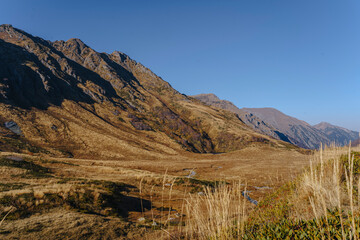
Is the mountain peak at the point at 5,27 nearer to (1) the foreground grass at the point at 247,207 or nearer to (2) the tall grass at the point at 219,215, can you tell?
(1) the foreground grass at the point at 247,207

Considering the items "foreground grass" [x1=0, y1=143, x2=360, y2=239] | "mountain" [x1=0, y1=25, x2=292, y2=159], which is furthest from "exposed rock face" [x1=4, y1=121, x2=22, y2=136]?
"foreground grass" [x1=0, y1=143, x2=360, y2=239]

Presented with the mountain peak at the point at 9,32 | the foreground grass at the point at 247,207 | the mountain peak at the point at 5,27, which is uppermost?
the mountain peak at the point at 5,27

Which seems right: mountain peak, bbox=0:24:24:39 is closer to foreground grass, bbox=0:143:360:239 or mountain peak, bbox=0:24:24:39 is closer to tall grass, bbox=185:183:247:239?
foreground grass, bbox=0:143:360:239

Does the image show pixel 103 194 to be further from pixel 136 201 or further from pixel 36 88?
pixel 36 88

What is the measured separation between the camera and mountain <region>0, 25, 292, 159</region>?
60156mm

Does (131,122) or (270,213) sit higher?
(131,122)

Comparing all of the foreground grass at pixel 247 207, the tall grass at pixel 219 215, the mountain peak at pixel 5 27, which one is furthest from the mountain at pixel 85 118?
the tall grass at pixel 219 215

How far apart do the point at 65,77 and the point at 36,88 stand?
76.3 feet

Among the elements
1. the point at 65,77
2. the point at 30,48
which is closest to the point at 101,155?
the point at 65,77

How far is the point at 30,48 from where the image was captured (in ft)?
376

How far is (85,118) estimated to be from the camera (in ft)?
262

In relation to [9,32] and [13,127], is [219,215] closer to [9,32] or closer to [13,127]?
[13,127]

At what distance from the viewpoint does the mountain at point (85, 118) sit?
60.2 meters

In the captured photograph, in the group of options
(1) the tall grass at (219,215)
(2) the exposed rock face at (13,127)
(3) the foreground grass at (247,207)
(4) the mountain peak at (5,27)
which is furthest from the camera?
Answer: (4) the mountain peak at (5,27)
